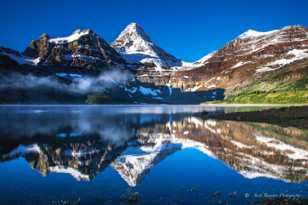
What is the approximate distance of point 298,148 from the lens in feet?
123

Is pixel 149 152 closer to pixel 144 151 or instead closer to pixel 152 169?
pixel 144 151

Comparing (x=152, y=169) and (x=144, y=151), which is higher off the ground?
(x=144, y=151)

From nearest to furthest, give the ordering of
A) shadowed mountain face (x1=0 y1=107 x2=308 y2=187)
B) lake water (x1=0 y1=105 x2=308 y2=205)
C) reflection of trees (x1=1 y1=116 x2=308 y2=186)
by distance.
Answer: lake water (x1=0 y1=105 x2=308 y2=205) < shadowed mountain face (x1=0 y1=107 x2=308 y2=187) < reflection of trees (x1=1 y1=116 x2=308 y2=186)

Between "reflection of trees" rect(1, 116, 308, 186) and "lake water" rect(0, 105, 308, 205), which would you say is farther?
"reflection of trees" rect(1, 116, 308, 186)

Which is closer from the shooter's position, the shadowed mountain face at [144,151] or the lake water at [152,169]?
the lake water at [152,169]

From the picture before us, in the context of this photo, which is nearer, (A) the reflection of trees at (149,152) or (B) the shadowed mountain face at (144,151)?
(B) the shadowed mountain face at (144,151)

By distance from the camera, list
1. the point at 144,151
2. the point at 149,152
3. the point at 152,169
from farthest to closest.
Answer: the point at 144,151 < the point at 149,152 < the point at 152,169

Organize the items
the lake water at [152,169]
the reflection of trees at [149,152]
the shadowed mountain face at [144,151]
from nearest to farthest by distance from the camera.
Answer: the lake water at [152,169]
the shadowed mountain face at [144,151]
the reflection of trees at [149,152]

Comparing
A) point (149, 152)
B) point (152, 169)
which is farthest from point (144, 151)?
point (152, 169)

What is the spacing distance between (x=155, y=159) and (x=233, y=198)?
14.8 meters

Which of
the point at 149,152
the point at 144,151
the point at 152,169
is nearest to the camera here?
the point at 152,169

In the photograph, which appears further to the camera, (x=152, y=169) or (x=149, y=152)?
(x=149, y=152)

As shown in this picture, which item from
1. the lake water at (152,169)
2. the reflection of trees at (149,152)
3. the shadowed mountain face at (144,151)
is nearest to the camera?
the lake water at (152,169)

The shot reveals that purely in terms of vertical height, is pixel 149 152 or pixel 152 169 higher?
pixel 149 152
